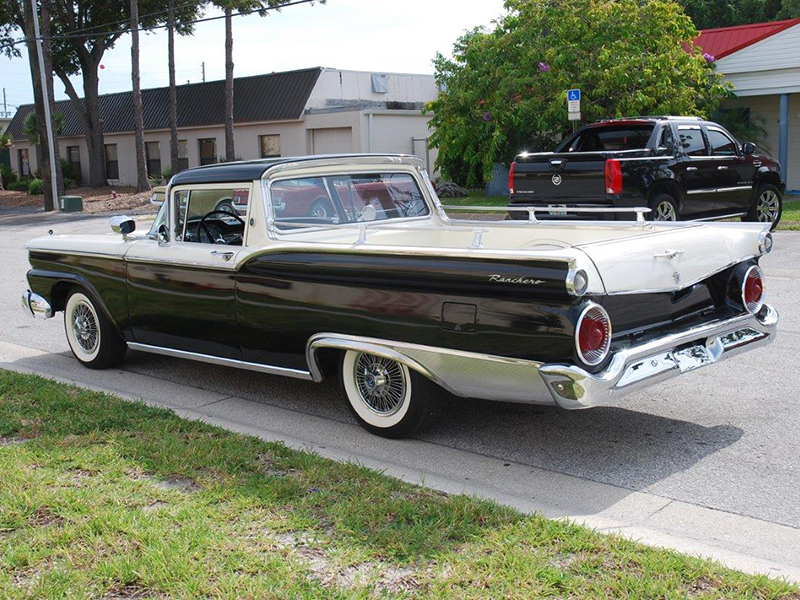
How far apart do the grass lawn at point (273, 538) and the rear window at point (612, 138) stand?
10.3 meters

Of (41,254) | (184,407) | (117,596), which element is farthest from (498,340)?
(41,254)

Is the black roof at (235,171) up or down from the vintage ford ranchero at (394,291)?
up

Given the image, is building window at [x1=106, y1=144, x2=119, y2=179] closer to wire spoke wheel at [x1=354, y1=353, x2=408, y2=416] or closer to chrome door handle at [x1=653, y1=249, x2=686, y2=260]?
wire spoke wheel at [x1=354, y1=353, x2=408, y2=416]

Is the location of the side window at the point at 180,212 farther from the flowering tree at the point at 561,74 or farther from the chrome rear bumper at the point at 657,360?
the flowering tree at the point at 561,74

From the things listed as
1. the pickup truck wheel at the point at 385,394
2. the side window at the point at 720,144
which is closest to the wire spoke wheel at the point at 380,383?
the pickup truck wheel at the point at 385,394

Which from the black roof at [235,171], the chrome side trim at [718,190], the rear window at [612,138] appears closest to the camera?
the black roof at [235,171]

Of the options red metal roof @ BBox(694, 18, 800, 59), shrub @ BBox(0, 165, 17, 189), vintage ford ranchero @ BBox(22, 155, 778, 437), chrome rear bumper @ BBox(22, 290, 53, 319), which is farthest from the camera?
shrub @ BBox(0, 165, 17, 189)

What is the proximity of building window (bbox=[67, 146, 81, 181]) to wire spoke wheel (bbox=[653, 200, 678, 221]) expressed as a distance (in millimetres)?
38336

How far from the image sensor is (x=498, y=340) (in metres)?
4.73

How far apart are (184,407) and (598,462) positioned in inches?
112

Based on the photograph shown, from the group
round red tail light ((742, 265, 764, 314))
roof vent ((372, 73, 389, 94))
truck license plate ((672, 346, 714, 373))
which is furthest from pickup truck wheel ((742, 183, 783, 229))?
roof vent ((372, 73, 389, 94))

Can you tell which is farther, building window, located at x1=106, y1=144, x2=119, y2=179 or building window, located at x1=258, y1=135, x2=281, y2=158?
building window, located at x1=106, y1=144, x2=119, y2=179

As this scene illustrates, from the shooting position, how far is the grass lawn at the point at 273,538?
11.6 ft

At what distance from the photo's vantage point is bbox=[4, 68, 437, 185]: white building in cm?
3359
